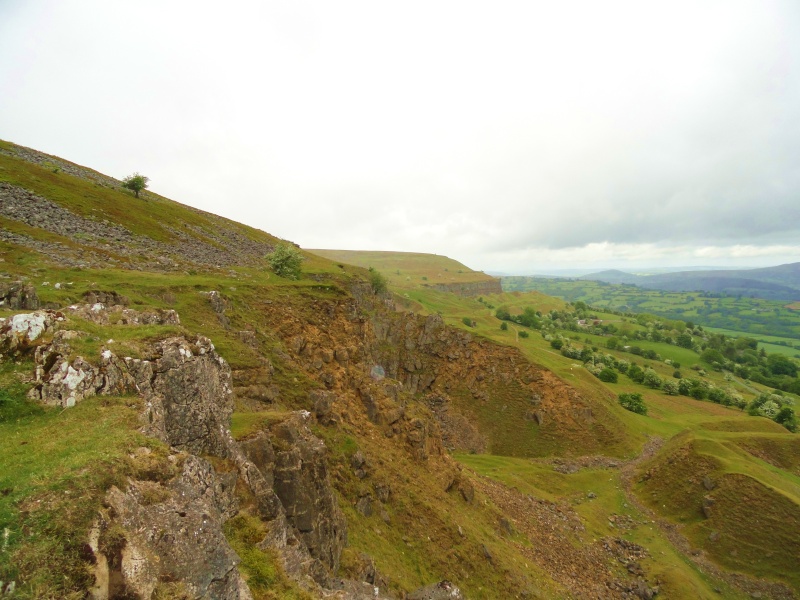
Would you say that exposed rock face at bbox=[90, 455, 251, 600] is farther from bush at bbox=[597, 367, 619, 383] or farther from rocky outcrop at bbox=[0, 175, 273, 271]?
bush at bbox=[597, 367, 619, 383]

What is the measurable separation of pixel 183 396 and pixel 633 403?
79262mm

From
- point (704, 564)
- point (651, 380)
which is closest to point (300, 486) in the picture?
point (704, 564)

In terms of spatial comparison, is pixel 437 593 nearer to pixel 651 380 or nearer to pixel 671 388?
pixel 671 388

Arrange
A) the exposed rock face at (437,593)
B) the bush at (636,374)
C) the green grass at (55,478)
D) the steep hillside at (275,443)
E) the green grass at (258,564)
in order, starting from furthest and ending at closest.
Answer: the bush at (636,374) → the exposed rock face at (437,593) → the green grass at (258,564) → the steep hillside at (275,443) → the green grass at (55,478)

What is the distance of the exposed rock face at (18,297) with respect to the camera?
60.1ft

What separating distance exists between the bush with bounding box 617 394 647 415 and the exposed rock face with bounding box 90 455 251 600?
258ft

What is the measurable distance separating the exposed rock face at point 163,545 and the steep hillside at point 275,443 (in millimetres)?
43

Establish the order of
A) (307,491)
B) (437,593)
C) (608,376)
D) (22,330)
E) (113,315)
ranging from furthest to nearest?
1. (608,376)
2. (437,593)
3. (113,315)
4. (307,491)
5. (22,330)

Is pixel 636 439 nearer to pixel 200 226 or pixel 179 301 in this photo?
pixel 179 301

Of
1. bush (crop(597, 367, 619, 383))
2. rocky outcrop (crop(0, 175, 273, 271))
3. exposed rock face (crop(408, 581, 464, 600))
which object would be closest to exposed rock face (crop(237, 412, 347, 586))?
exposed rock face (crop(408, 581, 464, 600))

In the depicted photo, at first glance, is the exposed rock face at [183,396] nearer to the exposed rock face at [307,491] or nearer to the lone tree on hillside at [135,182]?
the exposed rock face at [307,491]

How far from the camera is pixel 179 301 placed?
2855 centimetres

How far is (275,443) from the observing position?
1684cm

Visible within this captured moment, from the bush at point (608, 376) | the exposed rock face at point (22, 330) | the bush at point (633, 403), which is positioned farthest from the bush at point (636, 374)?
the exposed rock face at point (22, 330)
